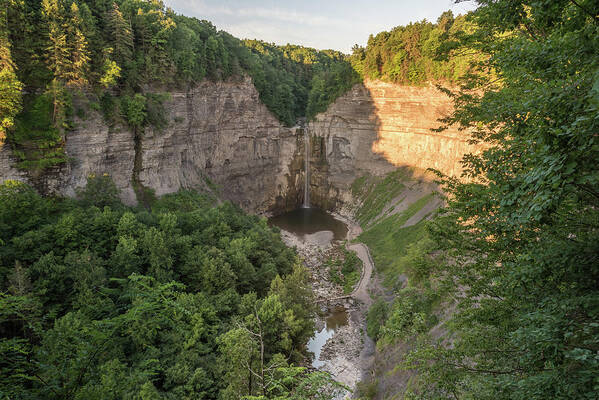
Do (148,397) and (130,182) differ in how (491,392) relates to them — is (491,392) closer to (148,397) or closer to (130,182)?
(148,397)

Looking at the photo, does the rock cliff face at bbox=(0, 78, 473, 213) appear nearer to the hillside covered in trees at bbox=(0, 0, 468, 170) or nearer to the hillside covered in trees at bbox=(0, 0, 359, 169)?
the hillside covered in trees at bbox=(0, 0, 468, 170)

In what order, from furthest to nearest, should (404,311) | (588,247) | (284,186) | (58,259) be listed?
(284,186) < (404,311) < (58,259) < (588,247)

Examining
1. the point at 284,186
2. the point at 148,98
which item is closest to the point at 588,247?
the point at 148,98

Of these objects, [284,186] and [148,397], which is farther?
[284,186]

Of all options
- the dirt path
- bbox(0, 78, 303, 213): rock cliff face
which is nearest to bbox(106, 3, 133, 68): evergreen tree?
bbox(0, 78, 303, 213): rock cliff face

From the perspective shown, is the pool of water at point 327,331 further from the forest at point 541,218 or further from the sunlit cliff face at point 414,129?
the sunlit cliff face at point 414,129

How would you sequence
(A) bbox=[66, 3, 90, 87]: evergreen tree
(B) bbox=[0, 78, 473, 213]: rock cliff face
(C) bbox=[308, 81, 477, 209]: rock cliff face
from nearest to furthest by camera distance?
(A) bbox=[66, 3, 90, 87]: evergreen tree < (B) bbox=[0, 78, 473, 213]: rock cliff face < (C) bbox=[308, 81, 477, 209]: rock cliff face
